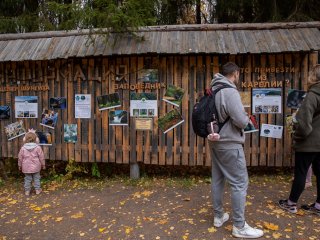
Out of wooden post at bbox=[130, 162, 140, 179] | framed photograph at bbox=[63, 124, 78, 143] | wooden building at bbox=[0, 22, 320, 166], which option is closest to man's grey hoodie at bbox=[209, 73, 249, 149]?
wooden building at bbox=[0, 22, 320, 166]

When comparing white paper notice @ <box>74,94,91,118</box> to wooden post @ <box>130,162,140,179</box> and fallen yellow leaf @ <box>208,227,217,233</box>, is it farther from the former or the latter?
fallen yellow leaf @ <box>208,227,217,233</box>

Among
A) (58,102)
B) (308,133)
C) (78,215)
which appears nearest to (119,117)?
(58,102)

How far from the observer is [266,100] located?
636 centimetres

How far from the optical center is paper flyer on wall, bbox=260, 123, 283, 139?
6398 millimetres

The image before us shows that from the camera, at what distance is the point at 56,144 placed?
6.98 metres

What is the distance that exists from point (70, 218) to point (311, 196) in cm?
389

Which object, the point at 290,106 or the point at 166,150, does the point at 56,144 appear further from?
the point at 290,106

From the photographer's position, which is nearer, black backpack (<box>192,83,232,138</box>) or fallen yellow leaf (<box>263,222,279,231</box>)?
black backpack (<box>192,83,232,138</box>)

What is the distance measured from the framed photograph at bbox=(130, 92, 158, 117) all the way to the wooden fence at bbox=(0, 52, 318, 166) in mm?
100

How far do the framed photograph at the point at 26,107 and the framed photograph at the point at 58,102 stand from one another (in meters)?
0.37

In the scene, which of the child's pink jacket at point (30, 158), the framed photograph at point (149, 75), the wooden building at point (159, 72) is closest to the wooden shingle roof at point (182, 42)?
the wooden building at point (159, 72)

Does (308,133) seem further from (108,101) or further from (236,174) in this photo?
(108,101)

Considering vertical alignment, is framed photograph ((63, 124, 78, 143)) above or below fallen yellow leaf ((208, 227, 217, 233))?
above

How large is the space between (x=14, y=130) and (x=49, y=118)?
86 cm
